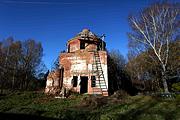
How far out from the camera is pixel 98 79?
24625mm

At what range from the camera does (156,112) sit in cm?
1391

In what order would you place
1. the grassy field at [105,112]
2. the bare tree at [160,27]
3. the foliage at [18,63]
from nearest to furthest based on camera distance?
the grassy field at [105,112] < the bare tree at [160,27] < the foliage at [18,63]

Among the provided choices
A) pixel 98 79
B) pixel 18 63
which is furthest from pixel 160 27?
pixel 18 63

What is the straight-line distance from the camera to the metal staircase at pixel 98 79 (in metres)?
24.1

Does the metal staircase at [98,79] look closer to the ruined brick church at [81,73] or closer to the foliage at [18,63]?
the ruined brick church at [81,73]

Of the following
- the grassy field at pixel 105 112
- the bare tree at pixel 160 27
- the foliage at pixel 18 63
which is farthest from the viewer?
the foliage at pixel 18 63

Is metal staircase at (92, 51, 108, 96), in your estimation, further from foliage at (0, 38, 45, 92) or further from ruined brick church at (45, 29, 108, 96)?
foliage at (0, 38, 45, 92)

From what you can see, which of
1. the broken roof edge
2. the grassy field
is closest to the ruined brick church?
the broken roof edge

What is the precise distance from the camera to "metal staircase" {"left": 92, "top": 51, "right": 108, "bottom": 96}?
24.1 meters

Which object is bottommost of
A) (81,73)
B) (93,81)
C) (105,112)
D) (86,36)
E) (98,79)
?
(105,112)

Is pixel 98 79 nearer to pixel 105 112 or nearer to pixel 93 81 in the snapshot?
pixel 93 81

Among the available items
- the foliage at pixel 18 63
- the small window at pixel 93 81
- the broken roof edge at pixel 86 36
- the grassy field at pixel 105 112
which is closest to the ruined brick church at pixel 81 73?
the small window at pixel 93 81

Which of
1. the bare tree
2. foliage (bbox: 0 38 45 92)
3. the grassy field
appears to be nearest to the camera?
the grassy field

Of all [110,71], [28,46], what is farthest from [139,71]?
[28,46]
